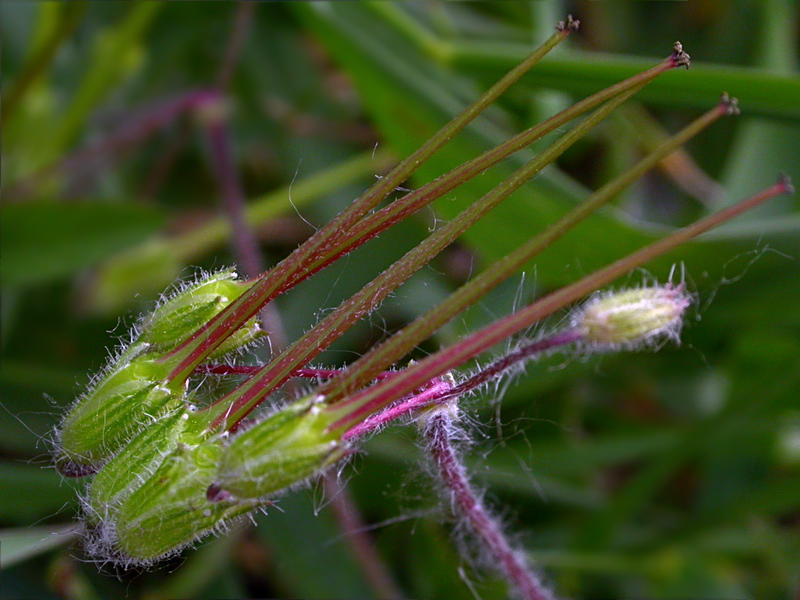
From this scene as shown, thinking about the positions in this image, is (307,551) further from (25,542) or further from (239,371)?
(239,371)

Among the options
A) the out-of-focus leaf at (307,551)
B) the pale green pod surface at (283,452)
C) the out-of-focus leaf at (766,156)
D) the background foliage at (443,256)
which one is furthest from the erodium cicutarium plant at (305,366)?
the out-of-focus leaf at (766,156)

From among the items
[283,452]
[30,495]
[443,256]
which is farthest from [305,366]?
[443,256]

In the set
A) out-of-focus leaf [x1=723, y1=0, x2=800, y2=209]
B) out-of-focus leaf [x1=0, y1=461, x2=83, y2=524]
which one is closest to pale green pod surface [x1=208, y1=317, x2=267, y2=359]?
out-of-focus leaf [x1=0, y1=461, x2=83, y2=524]

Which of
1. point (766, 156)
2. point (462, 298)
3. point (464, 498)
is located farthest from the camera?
point (766, 156)

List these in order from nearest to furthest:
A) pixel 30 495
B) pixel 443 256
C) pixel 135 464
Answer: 1. pixel 135 464
2. pixel 30 495
3. pixel 443 256

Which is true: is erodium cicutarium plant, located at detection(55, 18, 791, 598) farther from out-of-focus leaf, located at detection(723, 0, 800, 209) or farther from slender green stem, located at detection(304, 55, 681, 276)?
out-of-focus leaf, located at detection(723, 0, 800, 209)

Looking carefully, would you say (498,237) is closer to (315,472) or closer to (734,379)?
(734,379)
